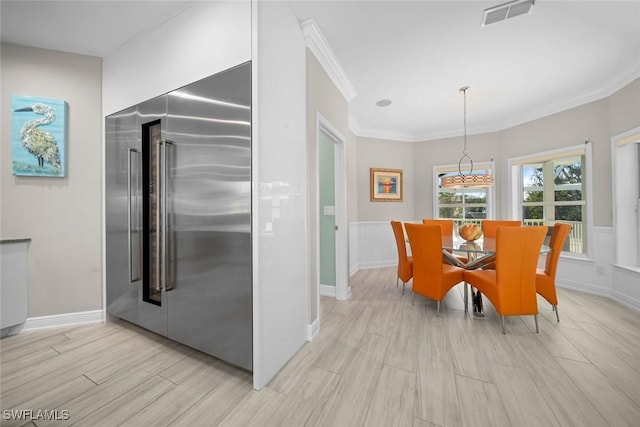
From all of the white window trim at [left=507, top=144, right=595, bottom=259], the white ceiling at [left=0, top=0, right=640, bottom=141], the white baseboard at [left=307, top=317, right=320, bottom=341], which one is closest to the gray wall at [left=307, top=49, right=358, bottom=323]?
the white baseboard at [left=307, top=317, right=320, bottom=341]

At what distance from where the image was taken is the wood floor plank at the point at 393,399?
1337mm

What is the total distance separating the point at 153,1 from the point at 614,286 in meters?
5.83

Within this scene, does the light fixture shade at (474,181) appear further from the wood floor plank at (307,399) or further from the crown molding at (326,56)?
the wood floor plank at (307,399)

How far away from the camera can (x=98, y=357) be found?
1.94 meters

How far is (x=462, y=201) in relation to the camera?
16.6 feet

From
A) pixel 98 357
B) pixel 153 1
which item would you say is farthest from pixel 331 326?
pixel 153 1

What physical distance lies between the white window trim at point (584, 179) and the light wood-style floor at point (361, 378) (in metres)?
1.33

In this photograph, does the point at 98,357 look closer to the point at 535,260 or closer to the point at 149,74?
the point at 149,74

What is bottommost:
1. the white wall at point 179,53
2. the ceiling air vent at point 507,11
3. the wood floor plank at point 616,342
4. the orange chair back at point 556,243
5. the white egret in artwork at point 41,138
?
the wood floor plank at point 616,342

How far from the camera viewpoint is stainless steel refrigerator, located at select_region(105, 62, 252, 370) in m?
1.61

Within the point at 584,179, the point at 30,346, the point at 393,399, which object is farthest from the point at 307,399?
the point at 584,179

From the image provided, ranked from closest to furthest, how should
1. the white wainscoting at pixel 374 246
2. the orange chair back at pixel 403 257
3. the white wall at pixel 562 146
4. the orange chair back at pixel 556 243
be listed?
1. the orange chair back at pixel 556 243
2. the white wall at pixel 562 146
3. the orange chair back at pixel 403 257
4. the white wainscoting at pixel 374 246

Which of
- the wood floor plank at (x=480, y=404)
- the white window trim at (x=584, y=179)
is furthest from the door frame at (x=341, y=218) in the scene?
the white window trim at (x=584, y=179)

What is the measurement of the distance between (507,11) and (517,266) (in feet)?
7.18
